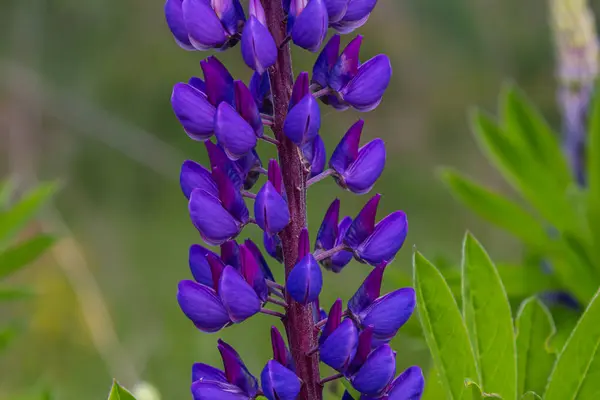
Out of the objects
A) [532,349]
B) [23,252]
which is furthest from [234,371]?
[23,252]

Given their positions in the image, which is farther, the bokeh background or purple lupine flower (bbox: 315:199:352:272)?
the bokeh background

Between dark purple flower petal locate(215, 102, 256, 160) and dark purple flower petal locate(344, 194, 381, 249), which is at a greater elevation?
dark purple flower petal locate(215, 102, 256, 160)

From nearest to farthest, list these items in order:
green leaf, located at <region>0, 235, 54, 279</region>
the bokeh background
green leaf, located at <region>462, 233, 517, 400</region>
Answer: green leaf, located at <region>462, 233, 517, 400</region>
green leaf, located at <region>0, 235, 54, 279</region>
the bokeh background

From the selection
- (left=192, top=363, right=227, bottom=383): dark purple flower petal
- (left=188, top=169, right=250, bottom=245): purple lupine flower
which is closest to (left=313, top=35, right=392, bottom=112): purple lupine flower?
(left=188, top=169, right=250, bottom=245): purple lupine flower

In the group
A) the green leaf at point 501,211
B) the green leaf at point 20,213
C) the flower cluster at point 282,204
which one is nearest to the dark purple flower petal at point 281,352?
the flower cluster at point 282,204

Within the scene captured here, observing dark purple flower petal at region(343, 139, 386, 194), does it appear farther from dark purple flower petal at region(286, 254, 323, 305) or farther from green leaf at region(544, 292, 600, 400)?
green leaf at region(544, 292, 600, 400)

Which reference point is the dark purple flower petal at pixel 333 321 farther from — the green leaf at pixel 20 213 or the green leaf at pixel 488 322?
the green leaf at pixel 20 213

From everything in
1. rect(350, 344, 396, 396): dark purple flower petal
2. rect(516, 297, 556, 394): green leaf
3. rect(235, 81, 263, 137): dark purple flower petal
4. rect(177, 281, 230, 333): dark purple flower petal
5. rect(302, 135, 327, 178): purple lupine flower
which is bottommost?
rect(516, 297, 556, 394): green leaf

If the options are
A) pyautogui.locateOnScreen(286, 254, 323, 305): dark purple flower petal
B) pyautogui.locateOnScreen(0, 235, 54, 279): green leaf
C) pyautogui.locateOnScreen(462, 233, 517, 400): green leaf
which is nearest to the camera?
pyautogui.locateOnScreen(286, 254, 323, 305): dark purple flower petal
